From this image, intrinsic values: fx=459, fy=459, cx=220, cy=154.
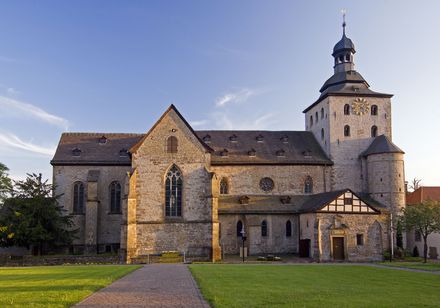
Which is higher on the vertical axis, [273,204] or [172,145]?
[172,145]

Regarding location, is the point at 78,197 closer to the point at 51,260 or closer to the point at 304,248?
the point at 51,260

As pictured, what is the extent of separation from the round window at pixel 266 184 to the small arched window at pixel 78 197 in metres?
18.4

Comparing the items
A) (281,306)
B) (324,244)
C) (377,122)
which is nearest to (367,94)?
(377,122)

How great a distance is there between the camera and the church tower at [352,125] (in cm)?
4844

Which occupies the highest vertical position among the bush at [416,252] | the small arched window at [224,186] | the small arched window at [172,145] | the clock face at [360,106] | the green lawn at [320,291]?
the clock face at [360,106]

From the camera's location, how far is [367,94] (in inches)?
1972

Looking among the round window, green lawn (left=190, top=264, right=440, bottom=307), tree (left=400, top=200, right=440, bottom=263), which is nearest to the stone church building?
the round window

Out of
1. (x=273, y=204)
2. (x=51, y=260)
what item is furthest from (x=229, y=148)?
(x=51, y=260)

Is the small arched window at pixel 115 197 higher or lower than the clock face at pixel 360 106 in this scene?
lower

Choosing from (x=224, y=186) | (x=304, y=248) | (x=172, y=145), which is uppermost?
(x=172, y=145)

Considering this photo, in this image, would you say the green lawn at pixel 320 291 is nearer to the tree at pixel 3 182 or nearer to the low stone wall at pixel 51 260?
the low stone wall at pixel 51 260

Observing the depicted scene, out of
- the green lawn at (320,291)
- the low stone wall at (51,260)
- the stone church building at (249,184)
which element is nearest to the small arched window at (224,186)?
the stone church building at (249,184)

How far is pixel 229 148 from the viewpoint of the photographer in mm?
49344

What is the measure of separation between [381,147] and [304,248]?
1375cm
